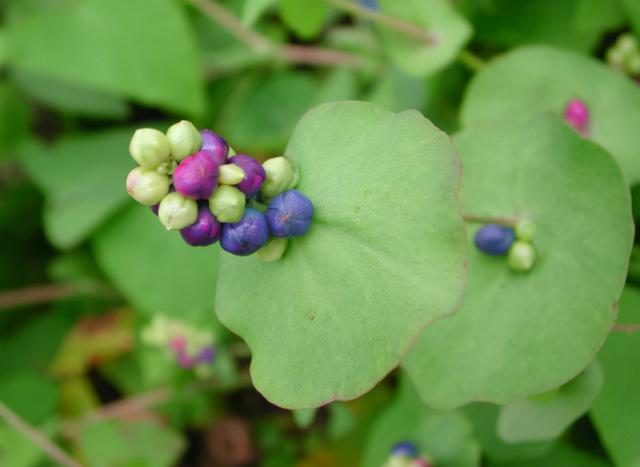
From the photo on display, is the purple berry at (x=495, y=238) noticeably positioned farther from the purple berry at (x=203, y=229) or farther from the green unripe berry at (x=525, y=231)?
the purple berry at (x=203, y=229)

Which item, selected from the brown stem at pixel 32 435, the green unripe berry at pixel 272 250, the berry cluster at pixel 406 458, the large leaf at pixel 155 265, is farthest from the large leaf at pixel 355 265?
the large leaf at pixel 155 265

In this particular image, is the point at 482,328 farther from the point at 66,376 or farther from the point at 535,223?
the point at 66,376

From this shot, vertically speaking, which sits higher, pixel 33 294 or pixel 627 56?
pixel 627 56

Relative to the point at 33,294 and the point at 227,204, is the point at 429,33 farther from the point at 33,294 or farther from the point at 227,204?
the point at 33,294

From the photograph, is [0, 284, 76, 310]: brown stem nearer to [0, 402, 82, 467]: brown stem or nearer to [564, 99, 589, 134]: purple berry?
[0, 402, 82, 467]: brown stem

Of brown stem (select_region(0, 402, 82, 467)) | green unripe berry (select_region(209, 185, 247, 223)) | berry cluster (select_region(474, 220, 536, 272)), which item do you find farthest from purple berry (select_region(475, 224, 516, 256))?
brown stem (select_region(0, 402, 82, 467))

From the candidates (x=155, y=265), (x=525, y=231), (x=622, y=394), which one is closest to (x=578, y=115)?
(x=525, y=231)
